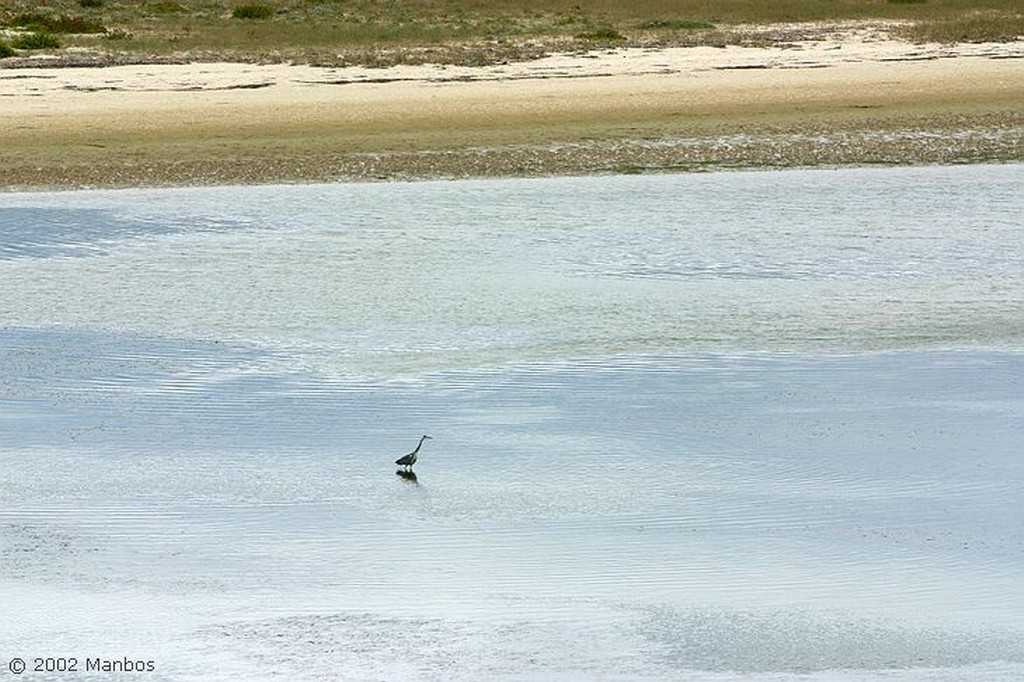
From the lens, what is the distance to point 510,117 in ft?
68.5

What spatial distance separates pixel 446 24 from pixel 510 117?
11.3 meters

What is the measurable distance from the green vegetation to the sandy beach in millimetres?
1653

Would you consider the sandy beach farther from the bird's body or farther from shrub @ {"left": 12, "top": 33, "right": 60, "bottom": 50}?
the bird's body

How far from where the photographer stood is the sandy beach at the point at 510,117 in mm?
18422

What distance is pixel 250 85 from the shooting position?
23031 mm

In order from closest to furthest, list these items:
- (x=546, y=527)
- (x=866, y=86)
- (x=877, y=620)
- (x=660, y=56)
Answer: (x=877, y=620) < (x=546, y=527) < (x=866, y=86) < (x=660, y=56)

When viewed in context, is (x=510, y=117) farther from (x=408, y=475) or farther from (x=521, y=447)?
(x=408, y=475)

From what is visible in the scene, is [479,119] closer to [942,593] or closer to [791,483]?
[791,483]

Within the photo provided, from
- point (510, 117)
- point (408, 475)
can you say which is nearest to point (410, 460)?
point (408, 475)

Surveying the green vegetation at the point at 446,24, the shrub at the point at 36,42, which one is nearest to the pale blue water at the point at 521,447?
the green vegetation at the point at 446,24

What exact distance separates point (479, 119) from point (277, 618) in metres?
14.7

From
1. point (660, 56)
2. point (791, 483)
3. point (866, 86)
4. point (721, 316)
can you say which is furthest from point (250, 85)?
point (791, 483)

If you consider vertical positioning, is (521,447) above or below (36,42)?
below

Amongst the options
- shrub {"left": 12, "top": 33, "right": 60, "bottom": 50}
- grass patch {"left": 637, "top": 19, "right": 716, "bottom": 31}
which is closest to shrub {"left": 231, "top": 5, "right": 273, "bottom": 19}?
shrub {"left": 12, "top": 33, "right": 60, "bottom": 50}
